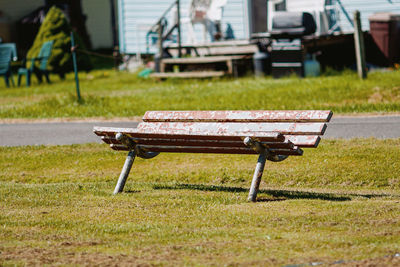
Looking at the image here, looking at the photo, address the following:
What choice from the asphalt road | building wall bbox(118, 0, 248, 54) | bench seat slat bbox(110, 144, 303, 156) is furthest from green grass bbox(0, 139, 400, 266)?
building wall bbox(118, 0, 248, 54)

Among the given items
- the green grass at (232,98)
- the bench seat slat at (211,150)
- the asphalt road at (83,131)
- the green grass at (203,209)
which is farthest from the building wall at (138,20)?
the bench seat slat at (211,150)

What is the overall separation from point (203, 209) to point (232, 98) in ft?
30.6

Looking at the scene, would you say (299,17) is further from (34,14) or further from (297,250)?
(34,14)

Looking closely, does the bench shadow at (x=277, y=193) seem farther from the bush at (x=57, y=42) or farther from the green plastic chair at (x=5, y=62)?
the bush at (x=57, y=42)

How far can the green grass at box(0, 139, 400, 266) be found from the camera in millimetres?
5066

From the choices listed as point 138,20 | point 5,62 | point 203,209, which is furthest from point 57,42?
point 203,209

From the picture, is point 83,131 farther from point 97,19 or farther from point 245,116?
point 97,19

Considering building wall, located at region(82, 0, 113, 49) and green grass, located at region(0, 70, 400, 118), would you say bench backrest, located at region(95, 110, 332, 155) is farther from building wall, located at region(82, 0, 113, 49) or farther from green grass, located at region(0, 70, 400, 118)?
building wall, located at region(82, 0, 113, 49)

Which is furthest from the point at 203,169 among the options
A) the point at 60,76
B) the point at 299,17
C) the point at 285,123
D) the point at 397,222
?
the point at 60,76

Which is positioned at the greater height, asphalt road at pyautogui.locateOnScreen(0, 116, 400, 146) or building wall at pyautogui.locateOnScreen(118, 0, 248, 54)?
building wall at pyautogui.locateOnScreen(118, 0, 248, 54)

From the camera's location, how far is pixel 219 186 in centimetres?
816

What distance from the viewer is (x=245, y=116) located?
735 cm

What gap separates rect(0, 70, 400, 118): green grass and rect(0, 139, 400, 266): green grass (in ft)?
14.0

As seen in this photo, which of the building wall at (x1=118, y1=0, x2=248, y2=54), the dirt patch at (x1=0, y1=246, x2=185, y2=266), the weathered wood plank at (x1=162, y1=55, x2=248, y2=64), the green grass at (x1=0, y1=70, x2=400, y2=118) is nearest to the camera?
the dirt patch at (x1=0, y1=246, x2=185, y2=266)
